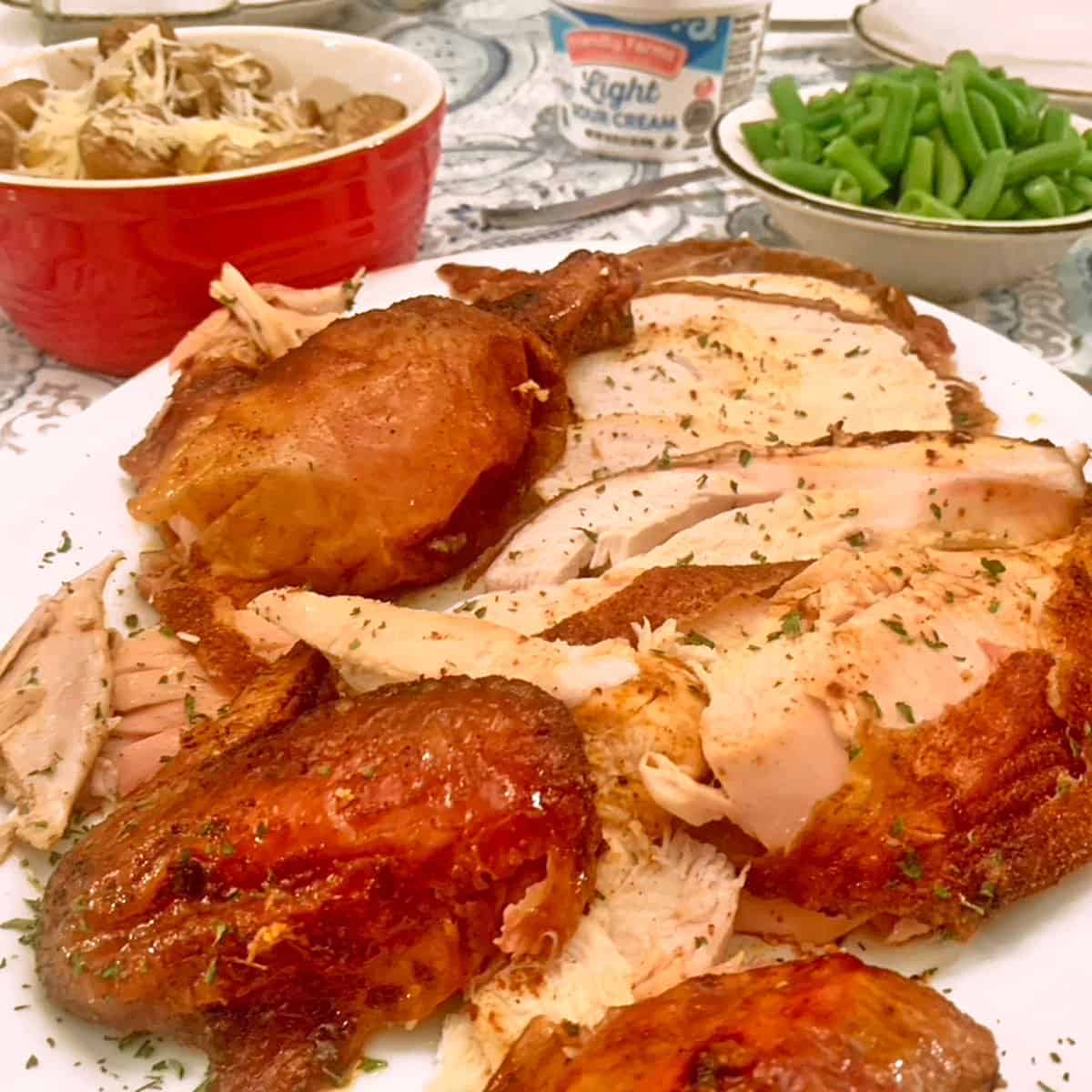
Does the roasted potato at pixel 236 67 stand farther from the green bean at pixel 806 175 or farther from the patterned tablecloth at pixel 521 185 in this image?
the green bean at pixel 806 175

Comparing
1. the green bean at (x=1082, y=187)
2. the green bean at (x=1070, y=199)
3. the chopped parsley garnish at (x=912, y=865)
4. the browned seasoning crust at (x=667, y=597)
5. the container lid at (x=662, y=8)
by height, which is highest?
the container lid at (x=662, y=8)

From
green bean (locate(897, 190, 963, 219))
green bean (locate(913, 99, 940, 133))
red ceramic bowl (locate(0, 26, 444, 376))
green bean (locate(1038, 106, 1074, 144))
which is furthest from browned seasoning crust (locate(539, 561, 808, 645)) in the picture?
green bean (locate(1038, 106, 1074, 144))

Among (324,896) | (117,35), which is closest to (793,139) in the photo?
(117,35)

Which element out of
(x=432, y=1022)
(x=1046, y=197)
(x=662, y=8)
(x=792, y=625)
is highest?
(x=662, y=8)

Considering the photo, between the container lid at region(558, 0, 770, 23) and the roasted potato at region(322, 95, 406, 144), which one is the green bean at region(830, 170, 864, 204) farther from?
the roasted potato at region(322, 95, 406, 144)

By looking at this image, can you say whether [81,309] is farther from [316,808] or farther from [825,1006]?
[825,1006]

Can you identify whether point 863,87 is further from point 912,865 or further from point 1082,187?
point 912,865

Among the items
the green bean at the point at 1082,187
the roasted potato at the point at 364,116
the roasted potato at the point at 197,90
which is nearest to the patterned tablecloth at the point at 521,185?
the green bean at the point at 1082,187

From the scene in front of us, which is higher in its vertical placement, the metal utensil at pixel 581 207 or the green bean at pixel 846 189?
the green bean at pixel 846 189
